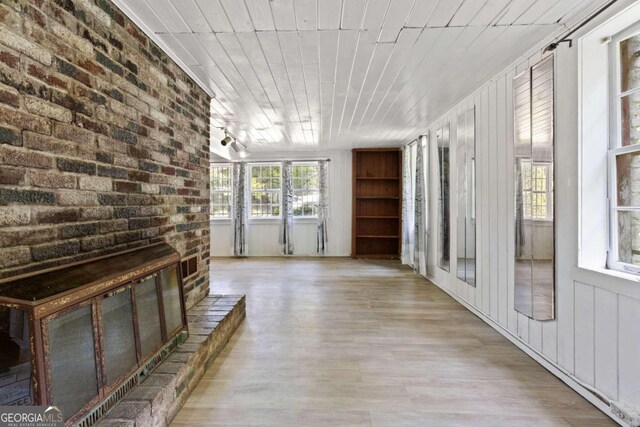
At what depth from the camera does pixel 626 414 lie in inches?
61.0

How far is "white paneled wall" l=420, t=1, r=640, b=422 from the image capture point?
160cm

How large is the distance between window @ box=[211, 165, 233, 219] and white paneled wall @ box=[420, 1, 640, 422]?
551 centimetres

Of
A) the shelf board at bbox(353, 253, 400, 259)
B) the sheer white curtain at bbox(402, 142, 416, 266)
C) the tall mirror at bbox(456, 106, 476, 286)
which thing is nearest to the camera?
the tall mirror at bbox(456, 106, 476, 286)

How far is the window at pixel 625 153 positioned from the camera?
1645 millimetres

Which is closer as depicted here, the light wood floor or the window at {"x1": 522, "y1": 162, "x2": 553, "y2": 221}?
the light wood floor

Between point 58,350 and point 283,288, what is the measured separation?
3.18m

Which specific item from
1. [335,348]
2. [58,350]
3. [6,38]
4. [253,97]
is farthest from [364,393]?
[253,97]

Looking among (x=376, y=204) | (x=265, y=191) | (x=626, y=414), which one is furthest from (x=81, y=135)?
(x=376, y=204)

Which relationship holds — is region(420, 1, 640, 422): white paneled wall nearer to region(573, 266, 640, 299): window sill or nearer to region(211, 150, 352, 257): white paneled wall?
region(573, 266, 640, 299): window sill

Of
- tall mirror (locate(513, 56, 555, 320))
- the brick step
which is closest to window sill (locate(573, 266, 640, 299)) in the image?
tall mirror (locate(513, 56, 555, 320))

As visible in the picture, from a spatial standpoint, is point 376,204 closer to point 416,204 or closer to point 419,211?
point 416,204

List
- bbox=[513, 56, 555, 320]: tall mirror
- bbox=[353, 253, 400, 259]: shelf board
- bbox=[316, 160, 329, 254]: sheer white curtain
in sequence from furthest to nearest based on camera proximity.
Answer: bbox=[316, 160, 329, 254]: sheer white curtain
bbox=[353, 253, 400, 259]: shelf board
bbox=[513, 56, 555, 320]: tall mirror

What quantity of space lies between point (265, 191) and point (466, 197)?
15.2 ft

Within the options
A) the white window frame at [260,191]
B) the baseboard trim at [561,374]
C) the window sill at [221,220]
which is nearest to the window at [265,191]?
the white window frame at [260,191]
